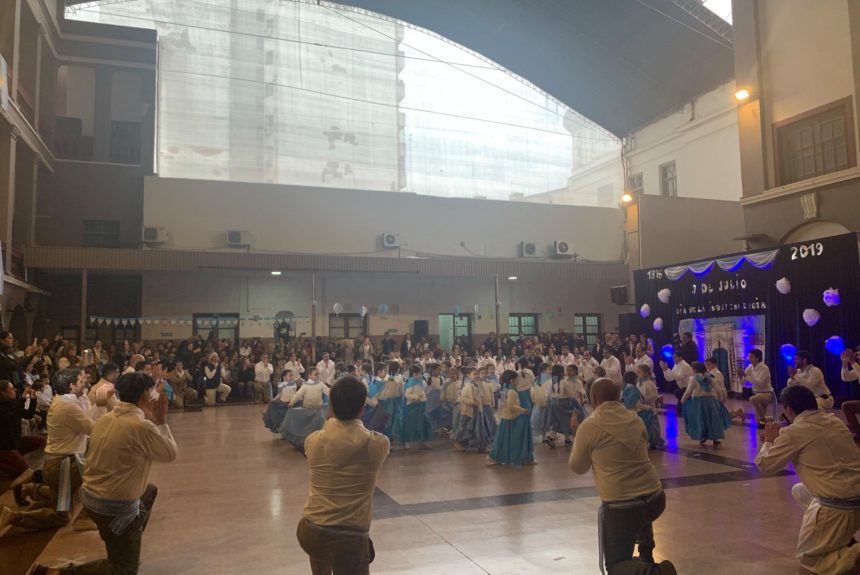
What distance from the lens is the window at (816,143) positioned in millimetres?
14289

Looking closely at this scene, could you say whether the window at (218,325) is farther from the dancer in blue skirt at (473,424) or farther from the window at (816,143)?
the window at (816,143)

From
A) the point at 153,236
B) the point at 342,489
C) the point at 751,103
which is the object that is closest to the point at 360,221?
the point at 153,236

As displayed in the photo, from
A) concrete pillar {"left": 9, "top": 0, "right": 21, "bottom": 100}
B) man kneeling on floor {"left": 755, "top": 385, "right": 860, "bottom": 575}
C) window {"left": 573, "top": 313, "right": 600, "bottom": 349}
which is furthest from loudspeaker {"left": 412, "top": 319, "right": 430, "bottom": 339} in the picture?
man kneeling on floor {"left": 755, "top": 385, "right": 860, "bottom": 575}

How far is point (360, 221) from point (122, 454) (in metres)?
19.7

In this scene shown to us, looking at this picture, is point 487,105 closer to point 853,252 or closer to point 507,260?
point 507,260

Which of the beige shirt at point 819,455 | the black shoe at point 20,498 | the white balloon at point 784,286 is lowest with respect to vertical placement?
the black shoe at point 20,498

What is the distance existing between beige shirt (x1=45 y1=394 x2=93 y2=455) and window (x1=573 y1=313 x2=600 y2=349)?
22.6 m

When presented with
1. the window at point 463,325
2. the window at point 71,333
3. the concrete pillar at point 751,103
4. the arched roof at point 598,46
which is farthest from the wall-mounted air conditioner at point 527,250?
the window at point 71,333

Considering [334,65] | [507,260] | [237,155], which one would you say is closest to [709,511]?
[507,260]

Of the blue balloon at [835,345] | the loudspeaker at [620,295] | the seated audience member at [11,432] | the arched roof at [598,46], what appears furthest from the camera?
the arched roof at [598,46]

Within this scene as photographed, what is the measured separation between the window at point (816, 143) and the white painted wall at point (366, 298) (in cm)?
993

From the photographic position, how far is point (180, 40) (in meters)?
23.7

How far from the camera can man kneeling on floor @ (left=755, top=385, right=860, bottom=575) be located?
12.9 feet

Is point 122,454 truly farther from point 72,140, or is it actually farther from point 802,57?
point 72,140
